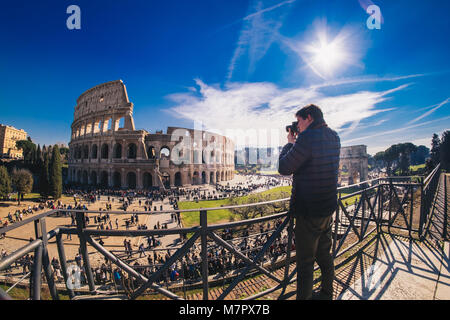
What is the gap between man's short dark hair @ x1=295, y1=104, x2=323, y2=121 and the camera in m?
2.33

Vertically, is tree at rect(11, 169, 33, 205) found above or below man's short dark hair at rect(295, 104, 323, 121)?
below

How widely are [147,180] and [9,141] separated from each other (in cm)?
8302

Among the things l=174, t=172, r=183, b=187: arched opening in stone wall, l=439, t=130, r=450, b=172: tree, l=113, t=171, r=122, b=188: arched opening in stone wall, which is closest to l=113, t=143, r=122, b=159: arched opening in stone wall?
l=113, t=171, r=122, b=188: arched opening in stone wall

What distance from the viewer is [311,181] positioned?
2176 millimetres

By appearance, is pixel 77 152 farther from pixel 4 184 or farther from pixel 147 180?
pixel 4 184

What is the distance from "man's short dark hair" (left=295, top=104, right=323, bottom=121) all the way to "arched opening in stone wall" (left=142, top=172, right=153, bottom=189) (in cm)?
3775

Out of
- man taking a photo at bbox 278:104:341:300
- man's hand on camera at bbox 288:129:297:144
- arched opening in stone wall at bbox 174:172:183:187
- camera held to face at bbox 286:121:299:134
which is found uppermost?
camera held to face at bbox 286:121:299:134

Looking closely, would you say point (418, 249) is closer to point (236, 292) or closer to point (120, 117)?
point (236, 292)

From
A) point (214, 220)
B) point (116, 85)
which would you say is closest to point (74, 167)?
point (116, 85)

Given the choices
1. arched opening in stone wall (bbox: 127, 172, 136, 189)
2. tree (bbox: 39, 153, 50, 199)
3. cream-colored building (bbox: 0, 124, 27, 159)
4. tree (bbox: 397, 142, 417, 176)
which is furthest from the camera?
cream-colored building (bbox: 0, 124, 27, 159)

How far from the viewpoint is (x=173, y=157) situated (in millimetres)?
38656

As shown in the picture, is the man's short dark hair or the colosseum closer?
the man's short dark hair

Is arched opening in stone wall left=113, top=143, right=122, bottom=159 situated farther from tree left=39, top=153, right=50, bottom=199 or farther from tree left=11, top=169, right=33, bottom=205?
tree left=11, top=169, right=33, bottom=205

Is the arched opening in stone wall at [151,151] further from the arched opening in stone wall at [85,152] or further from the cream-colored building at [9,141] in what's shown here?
the cream-colored building at [9,141]
